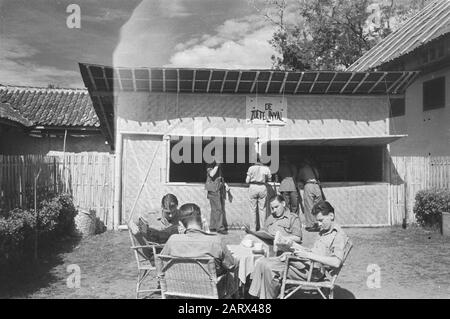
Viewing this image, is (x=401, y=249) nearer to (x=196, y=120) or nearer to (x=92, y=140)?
(x=196, y=120)

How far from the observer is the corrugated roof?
12.5 metres

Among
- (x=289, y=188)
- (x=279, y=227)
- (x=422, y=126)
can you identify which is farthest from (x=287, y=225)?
(x=422, y=126)

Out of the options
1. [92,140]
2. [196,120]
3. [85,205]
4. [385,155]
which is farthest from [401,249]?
[92,140]

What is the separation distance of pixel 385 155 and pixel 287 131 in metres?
2.46

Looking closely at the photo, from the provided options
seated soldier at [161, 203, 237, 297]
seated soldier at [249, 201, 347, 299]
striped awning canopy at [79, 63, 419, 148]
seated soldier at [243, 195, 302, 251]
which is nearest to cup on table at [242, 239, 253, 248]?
seated soldier at [243, 195, 302, 251]

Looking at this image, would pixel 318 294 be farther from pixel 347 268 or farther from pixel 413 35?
pixel 413 35

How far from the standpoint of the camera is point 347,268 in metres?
7.44

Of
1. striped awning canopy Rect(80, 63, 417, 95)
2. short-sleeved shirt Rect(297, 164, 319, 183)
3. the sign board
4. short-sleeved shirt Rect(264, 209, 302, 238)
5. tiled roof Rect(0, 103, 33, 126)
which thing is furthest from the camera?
tiled roof Rect(0, 103, 33, 126)

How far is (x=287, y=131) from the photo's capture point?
35.5 ft

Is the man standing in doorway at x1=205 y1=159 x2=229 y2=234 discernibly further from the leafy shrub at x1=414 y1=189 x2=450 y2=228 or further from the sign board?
the leafy shrub at x1=414 y1=189 x2=450 y2=228

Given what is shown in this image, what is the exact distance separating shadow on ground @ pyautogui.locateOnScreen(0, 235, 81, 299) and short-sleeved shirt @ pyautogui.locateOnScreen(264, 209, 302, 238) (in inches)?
125

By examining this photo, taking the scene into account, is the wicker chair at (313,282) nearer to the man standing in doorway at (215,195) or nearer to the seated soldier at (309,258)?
the seated soldier at (309,258)

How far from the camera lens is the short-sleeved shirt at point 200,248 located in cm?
439

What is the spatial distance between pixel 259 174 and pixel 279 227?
4115 mm
